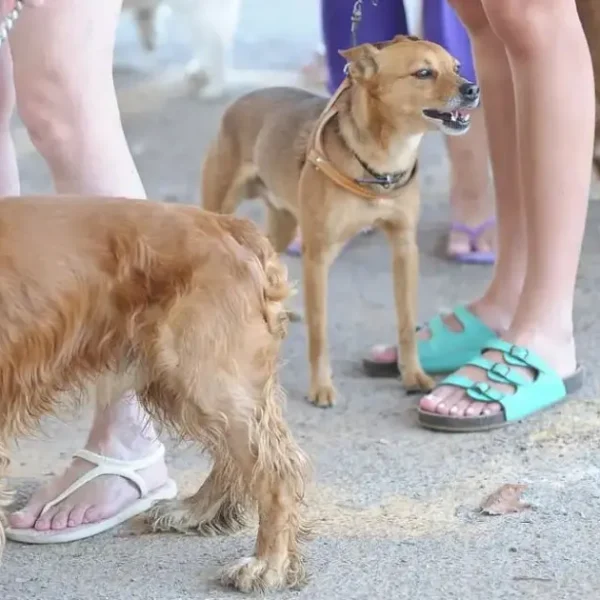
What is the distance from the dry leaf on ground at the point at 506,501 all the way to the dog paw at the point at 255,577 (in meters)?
0.44

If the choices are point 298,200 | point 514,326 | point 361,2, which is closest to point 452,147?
point 361,2

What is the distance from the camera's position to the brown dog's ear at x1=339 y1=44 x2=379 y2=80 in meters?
2.77

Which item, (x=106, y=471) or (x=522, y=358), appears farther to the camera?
(x=522, y=358)

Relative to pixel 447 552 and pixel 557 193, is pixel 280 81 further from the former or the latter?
pixel 447 552

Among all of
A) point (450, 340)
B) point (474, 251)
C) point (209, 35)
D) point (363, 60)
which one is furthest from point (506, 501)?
point (209, 35)

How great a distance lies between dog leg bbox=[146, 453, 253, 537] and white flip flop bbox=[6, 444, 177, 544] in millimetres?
55

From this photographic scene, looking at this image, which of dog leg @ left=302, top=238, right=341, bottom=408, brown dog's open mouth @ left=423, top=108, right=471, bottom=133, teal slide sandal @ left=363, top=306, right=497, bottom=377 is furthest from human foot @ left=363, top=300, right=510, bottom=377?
brown dog's open mouth @ left=423, top=108, right=471, bottom=133

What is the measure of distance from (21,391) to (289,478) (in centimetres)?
44

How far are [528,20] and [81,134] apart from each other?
2.99 ft

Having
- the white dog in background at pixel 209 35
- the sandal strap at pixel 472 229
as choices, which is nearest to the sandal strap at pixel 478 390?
the sandal strap at pixel 472 229

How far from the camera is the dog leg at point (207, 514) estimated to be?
2.04 meters

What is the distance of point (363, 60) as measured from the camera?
276cm

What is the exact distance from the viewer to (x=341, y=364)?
115 inches

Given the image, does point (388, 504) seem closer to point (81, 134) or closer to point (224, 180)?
point (81, 134)
